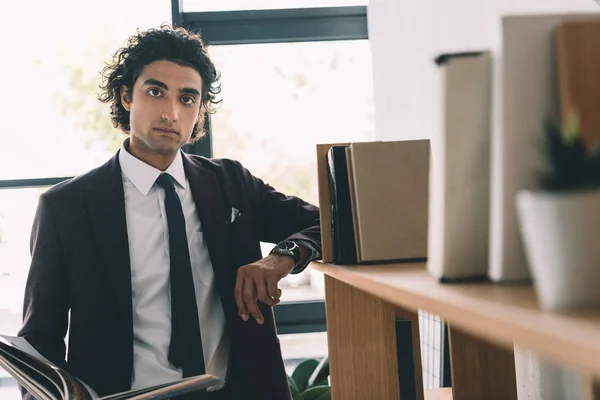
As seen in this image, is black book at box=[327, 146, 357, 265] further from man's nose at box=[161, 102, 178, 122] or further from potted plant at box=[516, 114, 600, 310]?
man's nose at box=[161, 102, 178, 122]

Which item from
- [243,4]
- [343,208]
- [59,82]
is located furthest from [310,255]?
[59,82]

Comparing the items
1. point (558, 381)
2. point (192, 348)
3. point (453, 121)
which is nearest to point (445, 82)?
point (453, 121)

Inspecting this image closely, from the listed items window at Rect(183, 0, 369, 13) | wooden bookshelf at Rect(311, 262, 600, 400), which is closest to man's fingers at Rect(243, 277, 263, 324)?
wooden bookshelf at Rect(311, 262, 600, 400)

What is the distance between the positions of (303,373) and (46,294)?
115 centimetres

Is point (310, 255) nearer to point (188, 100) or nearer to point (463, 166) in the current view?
point (188, 100)

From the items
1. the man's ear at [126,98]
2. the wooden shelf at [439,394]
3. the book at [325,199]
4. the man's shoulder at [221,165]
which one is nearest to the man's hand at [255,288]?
the book at [325,199]

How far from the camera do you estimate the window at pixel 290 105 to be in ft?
9.96

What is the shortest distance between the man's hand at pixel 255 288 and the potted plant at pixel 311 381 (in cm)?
85

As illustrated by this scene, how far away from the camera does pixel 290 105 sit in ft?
10.1

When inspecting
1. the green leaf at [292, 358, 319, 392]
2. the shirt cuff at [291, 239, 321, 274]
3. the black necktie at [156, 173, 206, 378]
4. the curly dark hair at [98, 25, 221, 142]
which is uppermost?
the curly dark hair at [98, 25, 221, 142]

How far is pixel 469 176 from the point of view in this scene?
2.11ft

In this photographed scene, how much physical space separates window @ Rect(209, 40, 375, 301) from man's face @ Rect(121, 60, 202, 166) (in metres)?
0.96

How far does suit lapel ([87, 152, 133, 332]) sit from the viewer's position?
1645 millimetres

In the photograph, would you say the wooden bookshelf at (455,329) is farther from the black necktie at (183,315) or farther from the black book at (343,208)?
the black necktie at (183,315)
